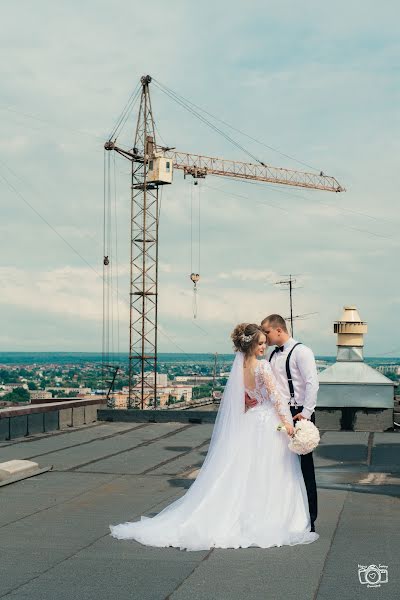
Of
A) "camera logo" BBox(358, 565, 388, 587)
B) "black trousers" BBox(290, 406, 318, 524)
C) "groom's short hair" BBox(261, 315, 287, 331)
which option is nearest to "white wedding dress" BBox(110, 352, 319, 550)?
"black trousers" BBox(290, 406, 318, 524)

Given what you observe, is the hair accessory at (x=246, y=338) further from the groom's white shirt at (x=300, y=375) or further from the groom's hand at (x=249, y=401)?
the groom's hand at (x=249, y=401)

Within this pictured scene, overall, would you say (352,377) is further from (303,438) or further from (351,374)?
(303,438)

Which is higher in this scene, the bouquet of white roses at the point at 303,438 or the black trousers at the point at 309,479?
the bouquet of white roses at the point at 303,438

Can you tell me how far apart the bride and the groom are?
0.40 feet

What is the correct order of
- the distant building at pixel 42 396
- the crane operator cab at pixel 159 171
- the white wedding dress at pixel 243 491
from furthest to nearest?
the crane operator cab at pixel 159 171, the distant building at pixel 42 396, the white wedding dress at pixel 243 491

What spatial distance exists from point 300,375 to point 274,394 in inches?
12.8

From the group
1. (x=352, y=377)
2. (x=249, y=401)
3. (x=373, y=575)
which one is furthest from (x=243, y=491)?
(x=352, y=377)

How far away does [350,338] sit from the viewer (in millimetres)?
19844

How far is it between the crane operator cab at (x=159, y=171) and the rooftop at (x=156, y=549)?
83.1 m

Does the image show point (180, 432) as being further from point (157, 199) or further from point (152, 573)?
point (157, 199)

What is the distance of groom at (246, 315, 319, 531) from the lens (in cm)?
838

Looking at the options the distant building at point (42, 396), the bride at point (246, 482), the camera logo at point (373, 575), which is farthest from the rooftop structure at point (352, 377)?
the camera logo at point (373, 575)

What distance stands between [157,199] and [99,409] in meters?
78.2

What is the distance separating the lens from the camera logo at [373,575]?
6.41 m
